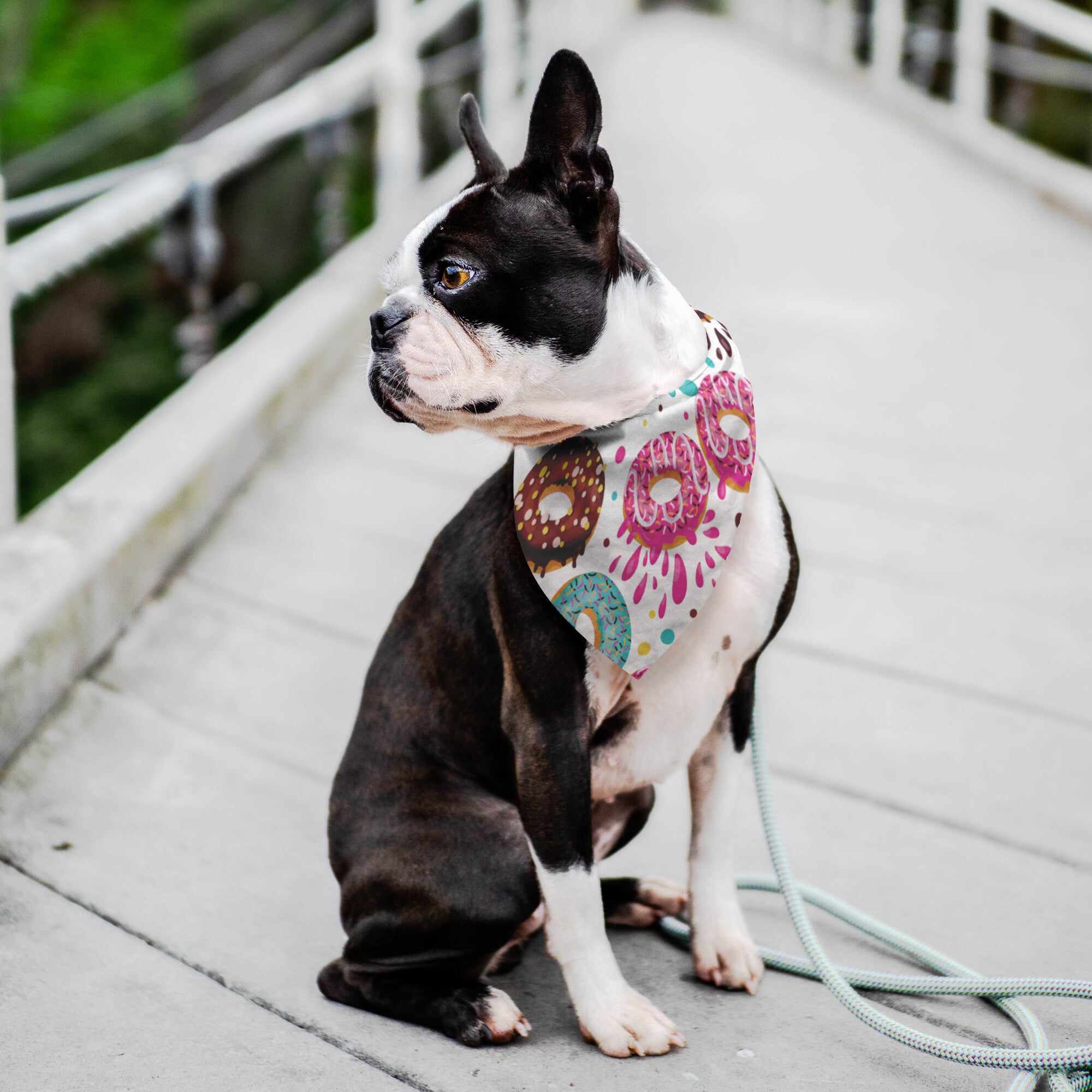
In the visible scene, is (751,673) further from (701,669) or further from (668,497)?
(668,497)

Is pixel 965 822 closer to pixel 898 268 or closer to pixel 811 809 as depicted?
pixel 811 809

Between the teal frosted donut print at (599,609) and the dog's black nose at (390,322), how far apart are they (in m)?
0.35

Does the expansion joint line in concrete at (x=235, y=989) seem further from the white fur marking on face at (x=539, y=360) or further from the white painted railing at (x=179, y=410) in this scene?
the white fur marking on face at (x=539, y=360)

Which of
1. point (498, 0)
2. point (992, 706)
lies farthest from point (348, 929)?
point (498, 0)

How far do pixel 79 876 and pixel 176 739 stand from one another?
0.46 meters

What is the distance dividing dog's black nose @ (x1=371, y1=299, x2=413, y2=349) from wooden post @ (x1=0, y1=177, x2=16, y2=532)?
1396mm

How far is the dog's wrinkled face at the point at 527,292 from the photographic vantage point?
1337 mm

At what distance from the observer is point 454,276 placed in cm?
136

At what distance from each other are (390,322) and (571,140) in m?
0.29

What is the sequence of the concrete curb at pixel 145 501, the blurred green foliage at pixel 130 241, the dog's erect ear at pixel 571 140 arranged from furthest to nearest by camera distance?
the blurred green foliage at pixel 130 241
the concrete curb at pixel 145 501
the dog's erect ear at pixel 571 140

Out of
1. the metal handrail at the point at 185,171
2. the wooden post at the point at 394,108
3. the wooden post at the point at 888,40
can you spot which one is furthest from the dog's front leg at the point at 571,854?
the wooden post at the point at 888,40

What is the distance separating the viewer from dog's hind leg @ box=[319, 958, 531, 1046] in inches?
60.3

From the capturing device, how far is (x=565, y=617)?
142 cm

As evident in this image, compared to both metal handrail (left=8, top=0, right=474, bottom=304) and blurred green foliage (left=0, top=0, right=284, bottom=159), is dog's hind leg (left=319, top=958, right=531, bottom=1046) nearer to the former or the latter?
metal handrail (left=8, top=0, right=474, bottom=304)
